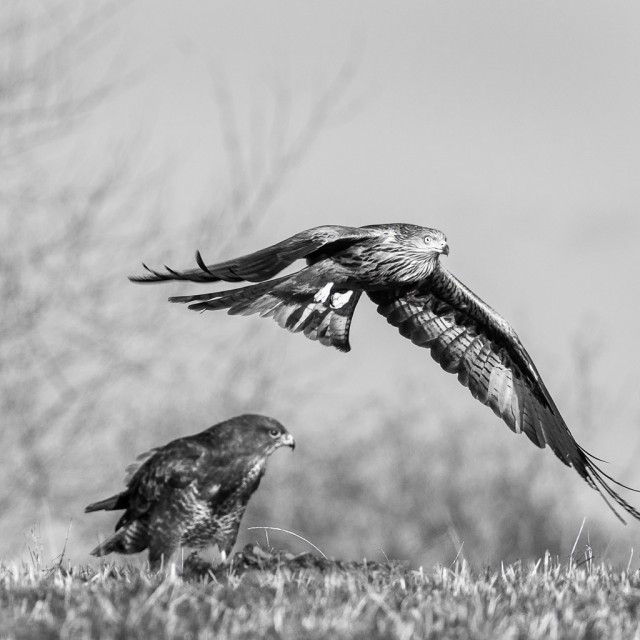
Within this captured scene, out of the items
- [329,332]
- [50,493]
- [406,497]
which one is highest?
[329,332]

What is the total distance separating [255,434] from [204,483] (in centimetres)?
38

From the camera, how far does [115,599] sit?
4.89 metres

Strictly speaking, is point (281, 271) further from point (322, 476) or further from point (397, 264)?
point (322, 476)

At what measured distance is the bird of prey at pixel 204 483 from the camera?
7.01 metres

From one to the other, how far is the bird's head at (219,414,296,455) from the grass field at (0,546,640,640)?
99cm

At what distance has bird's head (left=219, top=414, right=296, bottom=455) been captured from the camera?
710 centimetres

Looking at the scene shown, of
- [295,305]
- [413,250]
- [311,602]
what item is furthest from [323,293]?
[311,602]

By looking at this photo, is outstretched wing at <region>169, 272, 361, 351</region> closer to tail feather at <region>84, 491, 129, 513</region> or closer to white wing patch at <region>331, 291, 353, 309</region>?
white wing patch at <region>331, 291, 353, 309</region>

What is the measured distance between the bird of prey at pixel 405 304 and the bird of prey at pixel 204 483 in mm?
711

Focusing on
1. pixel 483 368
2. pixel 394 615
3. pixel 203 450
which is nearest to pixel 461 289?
pixel 483 368

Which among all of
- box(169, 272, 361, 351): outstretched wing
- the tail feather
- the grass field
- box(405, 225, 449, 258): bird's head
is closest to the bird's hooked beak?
box(169, 272, 361, 351): outstretched wing

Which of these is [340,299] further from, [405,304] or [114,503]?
[114,503]

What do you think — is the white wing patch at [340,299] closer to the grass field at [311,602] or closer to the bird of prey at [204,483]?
the bird of prey at [204,483]

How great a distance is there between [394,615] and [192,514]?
256 centimetres
